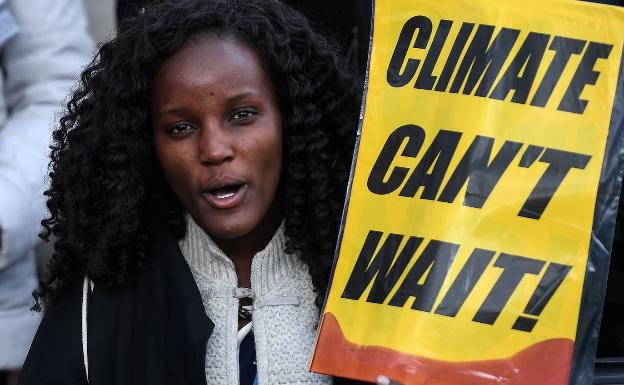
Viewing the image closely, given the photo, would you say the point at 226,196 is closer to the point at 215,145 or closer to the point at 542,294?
the point at 215,145

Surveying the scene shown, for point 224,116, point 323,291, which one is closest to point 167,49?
point 224,116

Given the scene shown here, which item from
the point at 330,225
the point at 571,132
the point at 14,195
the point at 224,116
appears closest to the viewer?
the point at 571,132

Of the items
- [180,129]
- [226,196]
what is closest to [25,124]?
[180,129]

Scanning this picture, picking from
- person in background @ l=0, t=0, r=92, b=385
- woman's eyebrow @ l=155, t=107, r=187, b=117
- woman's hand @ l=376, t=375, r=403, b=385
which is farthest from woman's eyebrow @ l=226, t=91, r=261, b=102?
person in background @ l=0, t=0, r=92, b=385

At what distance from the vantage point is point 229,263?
7.95 feet

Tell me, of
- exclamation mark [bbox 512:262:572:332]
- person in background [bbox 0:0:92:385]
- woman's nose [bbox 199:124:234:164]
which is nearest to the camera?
exclamation mark [bbox 512:262:572:332]

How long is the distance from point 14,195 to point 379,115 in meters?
1.26

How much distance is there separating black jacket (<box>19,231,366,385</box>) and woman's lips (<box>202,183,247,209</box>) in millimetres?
185

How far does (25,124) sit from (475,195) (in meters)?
1.65

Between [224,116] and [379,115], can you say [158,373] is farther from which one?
[379,115]

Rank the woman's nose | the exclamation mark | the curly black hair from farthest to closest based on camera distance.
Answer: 1. the curly black hair
2. the woman's nose
3. the exclamation mark

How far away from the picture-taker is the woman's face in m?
2.28

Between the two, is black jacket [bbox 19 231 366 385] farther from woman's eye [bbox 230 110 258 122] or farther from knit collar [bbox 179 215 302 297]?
woman's eye [bbox 230 110 258 122]

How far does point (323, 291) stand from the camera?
243 cm
